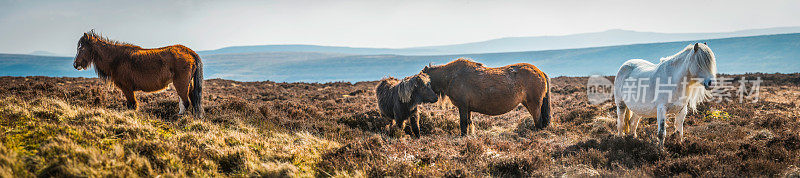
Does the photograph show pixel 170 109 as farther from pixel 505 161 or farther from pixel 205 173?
pixel 505 161

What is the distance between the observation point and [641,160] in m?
4.89

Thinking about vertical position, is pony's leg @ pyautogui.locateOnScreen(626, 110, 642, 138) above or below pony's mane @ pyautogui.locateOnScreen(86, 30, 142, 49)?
below

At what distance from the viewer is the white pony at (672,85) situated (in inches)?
193

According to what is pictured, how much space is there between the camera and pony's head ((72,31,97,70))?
669 centimetres

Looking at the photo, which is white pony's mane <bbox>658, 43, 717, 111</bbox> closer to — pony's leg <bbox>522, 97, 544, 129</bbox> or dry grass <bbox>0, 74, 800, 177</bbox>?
dry grass <bbox>0, 74, 800, 177</bbox>

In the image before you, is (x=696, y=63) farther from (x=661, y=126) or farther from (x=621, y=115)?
(x=621, y=115)

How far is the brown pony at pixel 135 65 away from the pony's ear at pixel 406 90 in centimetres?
391

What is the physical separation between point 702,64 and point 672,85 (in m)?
0.50

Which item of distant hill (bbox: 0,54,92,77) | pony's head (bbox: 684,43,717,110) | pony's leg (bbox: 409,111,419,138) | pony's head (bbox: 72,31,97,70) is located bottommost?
distant hill (bbox: 0,54,92,77)

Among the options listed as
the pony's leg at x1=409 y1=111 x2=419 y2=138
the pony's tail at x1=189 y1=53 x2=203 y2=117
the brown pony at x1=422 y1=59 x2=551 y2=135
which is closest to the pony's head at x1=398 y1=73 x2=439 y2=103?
the pony's leg at x1=409 y1=111 x2=419 y2=138

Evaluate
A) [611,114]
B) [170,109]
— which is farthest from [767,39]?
[170,109]

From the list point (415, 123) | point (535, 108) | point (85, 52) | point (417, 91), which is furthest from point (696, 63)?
→ point (85, 52)

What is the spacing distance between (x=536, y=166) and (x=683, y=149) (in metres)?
2.33

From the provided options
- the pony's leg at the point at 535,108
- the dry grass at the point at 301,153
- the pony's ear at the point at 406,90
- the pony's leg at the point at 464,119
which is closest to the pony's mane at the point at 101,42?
the dry grass at the point at 301,153
